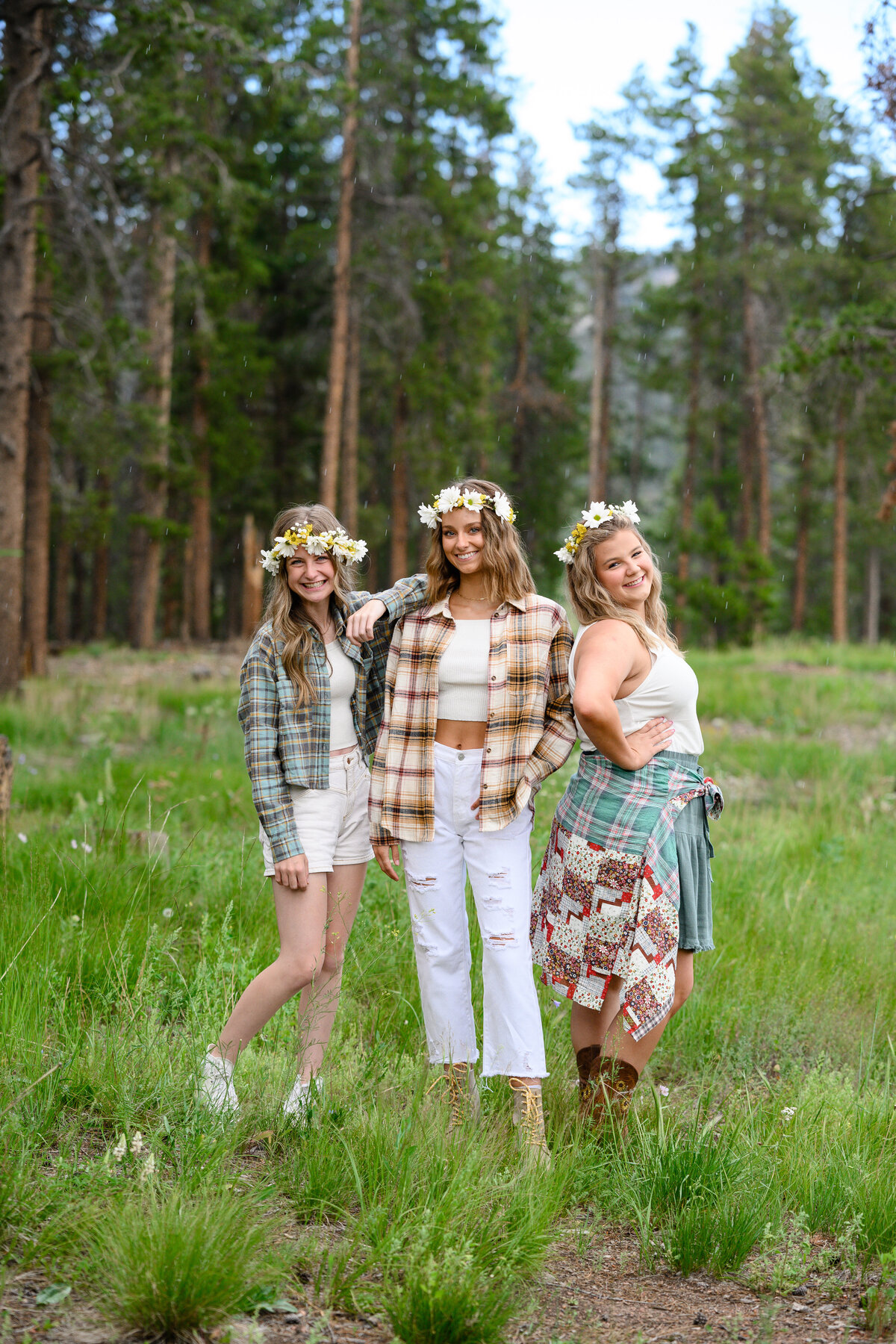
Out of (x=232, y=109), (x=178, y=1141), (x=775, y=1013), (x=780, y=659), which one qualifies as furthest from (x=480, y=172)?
(x=178, y=1141)

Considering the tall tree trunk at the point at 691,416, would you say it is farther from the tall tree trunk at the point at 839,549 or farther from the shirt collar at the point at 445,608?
the shirt collar at the point at 445,608

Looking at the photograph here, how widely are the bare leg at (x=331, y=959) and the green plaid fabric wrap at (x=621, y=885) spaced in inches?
27.0

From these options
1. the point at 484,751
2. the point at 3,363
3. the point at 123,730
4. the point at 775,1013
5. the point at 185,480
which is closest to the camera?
the point at 484,751

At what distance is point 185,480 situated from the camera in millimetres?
21469

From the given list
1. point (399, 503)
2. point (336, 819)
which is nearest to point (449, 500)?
point (336, 819)

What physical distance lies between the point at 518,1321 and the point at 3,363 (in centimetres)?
1178

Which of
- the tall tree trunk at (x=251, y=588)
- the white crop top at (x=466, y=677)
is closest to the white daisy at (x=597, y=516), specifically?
the white crop top at (x=466, y=677)

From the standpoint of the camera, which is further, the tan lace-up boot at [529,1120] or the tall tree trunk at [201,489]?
the tall tree trunk at [201,489]

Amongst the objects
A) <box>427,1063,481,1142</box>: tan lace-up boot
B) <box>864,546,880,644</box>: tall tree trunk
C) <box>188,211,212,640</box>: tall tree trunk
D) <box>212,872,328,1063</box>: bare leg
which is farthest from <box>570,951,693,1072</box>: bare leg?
<box>864,546,880,644</box>: tall tree trunk

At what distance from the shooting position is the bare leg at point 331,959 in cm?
375

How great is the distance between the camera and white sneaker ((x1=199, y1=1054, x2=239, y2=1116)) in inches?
129

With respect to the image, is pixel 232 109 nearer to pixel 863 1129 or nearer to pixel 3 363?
pixel 3 363

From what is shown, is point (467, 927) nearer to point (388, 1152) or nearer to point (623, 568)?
point (388, 1152)

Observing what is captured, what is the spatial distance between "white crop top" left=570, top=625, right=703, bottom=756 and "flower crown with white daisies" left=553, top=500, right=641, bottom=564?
33cm
